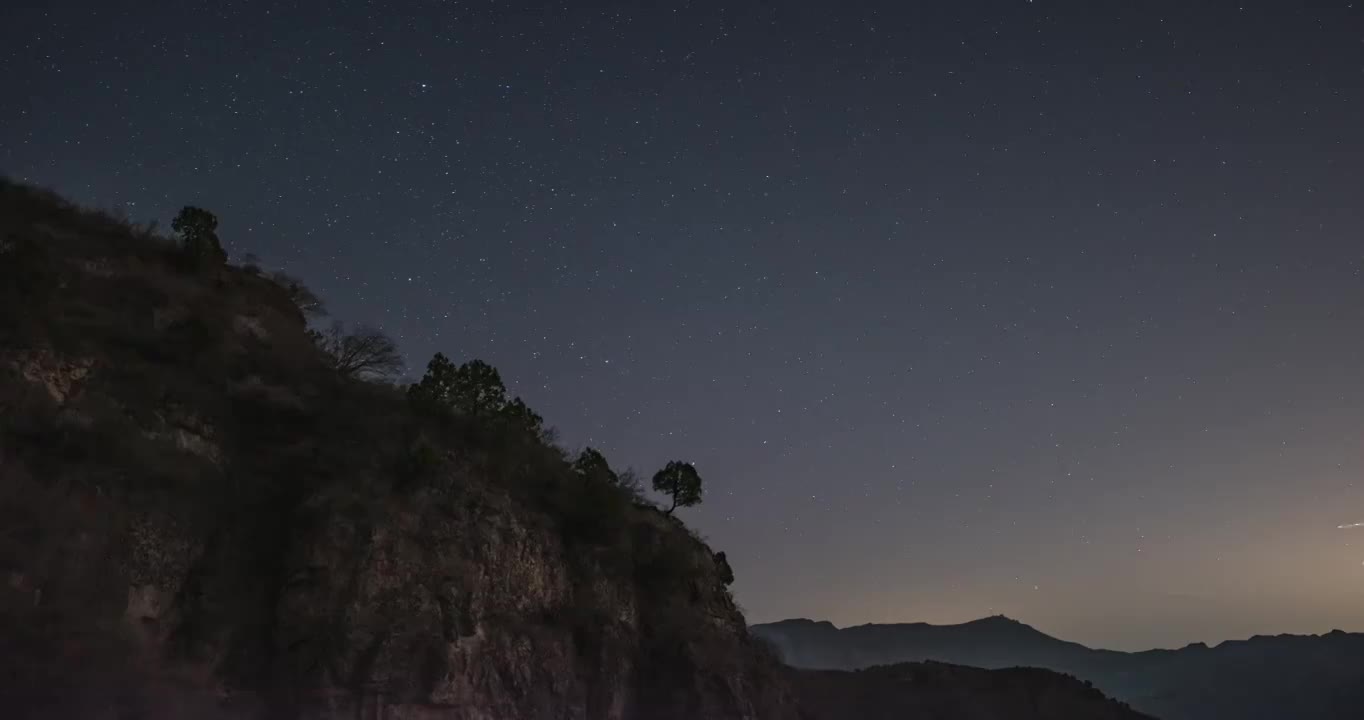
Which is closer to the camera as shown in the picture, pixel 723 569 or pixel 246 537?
pixel 246 537

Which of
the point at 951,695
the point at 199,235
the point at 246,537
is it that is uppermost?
the point at 199,235

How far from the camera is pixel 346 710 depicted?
3231 centimetres

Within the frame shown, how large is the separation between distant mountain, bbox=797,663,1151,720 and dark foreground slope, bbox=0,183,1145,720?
4601cm

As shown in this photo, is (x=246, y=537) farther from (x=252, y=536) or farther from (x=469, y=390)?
(x=469, y=390)

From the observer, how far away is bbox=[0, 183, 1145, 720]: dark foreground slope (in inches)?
1106

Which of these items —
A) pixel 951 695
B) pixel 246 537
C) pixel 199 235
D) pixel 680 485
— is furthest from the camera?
pixel 951 695

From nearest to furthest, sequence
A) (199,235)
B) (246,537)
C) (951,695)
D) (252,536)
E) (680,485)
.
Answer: (246,537) < (252,536) < (199,235) < (680,485) < (951,695)

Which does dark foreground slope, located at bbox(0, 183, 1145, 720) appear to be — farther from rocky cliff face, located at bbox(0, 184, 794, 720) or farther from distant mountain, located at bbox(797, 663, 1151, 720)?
distant mountain, located at bbox(797, 663, 1151, 720)

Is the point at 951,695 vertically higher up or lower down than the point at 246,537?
lower down

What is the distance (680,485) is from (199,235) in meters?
31.5

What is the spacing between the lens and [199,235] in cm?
4300

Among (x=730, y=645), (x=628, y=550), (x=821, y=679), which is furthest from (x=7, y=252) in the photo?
(x=821, y=679)

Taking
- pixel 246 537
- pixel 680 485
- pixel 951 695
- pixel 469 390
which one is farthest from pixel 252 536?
pixel 951 695

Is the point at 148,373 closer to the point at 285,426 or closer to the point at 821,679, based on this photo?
the point at 285,426
